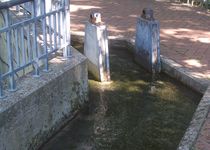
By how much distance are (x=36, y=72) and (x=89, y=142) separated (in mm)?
1139

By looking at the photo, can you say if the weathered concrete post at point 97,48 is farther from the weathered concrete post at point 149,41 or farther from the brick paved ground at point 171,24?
the brick paved ground at point 171,24

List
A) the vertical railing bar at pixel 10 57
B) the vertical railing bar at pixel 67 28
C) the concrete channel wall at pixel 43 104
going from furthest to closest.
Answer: the vertical railing bar at pixel 67 28 < the concrete channel wall at pixel 43 104 < the vertical railing bar at pixel 10 57

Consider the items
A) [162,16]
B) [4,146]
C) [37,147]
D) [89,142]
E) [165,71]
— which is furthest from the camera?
[162,16]

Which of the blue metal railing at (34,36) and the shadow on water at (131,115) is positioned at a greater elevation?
the blue metal railing at (34,36)

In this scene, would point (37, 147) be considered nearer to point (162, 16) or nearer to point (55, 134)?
point (55, 134)

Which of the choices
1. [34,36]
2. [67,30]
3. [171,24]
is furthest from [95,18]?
[171,24]

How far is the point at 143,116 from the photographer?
667 centimetres

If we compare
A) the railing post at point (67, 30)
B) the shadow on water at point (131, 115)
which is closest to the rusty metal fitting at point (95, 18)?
the shadow on water at point (131, 115)


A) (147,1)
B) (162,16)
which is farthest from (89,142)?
(147,1)

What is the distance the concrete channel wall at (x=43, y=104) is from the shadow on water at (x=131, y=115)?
0.77 ft

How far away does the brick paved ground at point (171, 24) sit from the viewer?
28.1 feet

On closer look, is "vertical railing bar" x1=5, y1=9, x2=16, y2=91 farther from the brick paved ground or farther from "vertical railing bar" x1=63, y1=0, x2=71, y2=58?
the brick paved ground

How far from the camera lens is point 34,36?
541 centimetres

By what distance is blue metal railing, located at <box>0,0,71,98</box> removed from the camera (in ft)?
16.6
